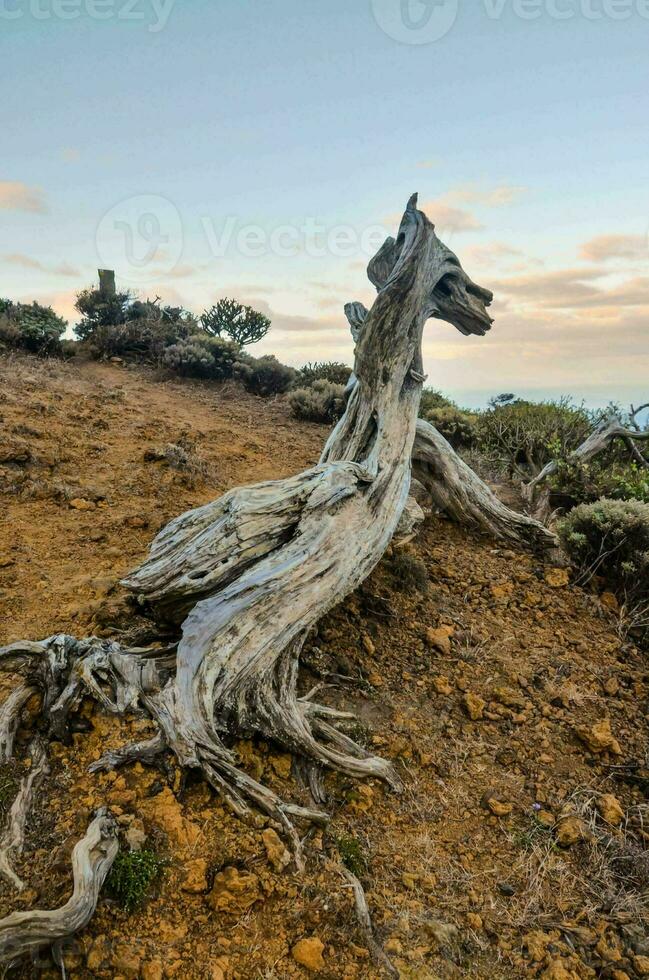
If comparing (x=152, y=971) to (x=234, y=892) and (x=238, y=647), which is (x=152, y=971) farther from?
(x=238, y=647)

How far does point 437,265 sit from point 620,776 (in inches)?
176

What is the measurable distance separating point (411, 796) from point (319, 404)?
8.52 m

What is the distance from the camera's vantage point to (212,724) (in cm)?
309

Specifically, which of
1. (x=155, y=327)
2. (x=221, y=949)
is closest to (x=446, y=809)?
(x=221, y=949)

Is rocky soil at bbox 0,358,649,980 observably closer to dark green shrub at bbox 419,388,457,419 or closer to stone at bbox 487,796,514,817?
stone at bbox 487,796,514,817

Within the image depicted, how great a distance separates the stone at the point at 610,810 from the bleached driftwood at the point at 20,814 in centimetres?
282

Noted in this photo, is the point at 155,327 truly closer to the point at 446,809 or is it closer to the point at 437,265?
the point at 437,265

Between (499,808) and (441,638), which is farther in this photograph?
(441,638)

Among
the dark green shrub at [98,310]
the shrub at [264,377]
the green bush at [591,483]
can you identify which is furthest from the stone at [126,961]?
the dark green shrub at [98,310]

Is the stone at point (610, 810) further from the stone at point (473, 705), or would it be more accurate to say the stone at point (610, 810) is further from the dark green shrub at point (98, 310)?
the dark green shrub at point (98, 310)

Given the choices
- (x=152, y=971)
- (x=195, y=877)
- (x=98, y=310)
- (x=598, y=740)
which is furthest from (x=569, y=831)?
(x=98, y=310)

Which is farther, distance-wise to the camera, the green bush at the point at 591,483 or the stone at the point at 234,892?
the green bush at the point at 591,483

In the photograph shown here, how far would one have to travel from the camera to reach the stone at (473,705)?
3809 millimetres

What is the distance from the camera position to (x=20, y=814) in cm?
259
